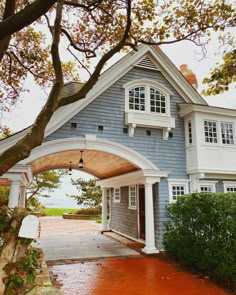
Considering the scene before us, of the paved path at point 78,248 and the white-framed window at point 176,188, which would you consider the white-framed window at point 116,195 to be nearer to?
the paved path at point 78,248

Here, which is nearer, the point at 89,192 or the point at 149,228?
the point at 149,228

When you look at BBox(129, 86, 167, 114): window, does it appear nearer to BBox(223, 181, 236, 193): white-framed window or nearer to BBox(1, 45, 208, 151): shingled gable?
BBox(1, 45, 208, 151): shingled gable

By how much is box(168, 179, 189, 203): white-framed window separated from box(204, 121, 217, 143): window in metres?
1.99

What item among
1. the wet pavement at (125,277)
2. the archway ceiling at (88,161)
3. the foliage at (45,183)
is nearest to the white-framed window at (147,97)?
the archway ceiling at (88,161)

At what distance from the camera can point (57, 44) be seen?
17.9ft

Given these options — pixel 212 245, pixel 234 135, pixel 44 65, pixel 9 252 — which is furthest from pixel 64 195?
pixel 9 252

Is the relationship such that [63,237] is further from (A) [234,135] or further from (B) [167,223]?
(A) [234,135]

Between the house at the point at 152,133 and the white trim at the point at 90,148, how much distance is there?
0.11ft

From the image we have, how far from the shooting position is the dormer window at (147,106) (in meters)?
9.30

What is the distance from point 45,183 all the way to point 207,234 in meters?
16.1

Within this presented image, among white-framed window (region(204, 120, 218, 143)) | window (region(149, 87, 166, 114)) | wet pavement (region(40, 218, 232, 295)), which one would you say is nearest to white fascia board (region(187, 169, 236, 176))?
white-framed window (region(204, 120, 218, 143))

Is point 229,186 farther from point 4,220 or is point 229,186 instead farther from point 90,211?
point 90,211

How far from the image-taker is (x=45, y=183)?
2011 cm

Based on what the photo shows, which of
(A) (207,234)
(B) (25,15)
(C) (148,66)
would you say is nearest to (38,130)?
(B) (25,15)
